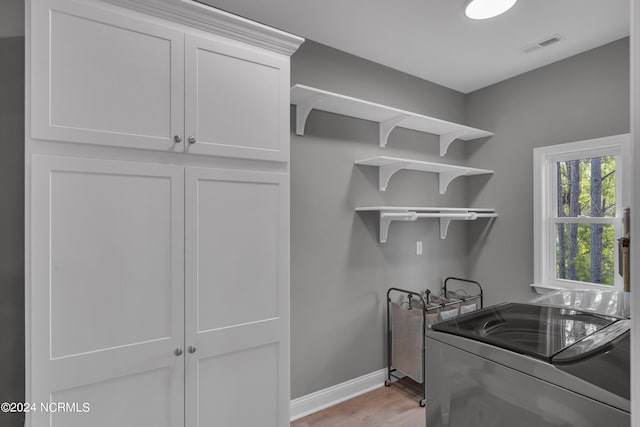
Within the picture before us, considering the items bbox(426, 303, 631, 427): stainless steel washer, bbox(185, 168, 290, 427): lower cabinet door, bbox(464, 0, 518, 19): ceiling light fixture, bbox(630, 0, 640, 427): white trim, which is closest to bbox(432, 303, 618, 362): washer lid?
bbox(426, 303, 631, 427): stainless steel washer

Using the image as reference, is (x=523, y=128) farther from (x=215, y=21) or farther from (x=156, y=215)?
(x=156, y=215)

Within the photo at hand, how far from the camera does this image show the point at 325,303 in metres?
2.53

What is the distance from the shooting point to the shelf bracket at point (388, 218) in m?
2.58

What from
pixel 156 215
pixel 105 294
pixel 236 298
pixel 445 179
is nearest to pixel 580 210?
pixel 445 179

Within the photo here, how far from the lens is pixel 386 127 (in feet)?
9.22

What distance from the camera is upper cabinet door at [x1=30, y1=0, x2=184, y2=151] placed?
1278 millimetres

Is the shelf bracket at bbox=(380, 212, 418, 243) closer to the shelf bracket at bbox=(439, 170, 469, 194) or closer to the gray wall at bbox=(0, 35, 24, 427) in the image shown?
the shelf bracket at bbox=(439, 170, 469, 194)

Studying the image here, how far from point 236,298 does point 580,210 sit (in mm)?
2839

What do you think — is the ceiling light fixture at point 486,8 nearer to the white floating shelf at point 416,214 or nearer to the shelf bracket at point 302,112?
the shelf bracket at point 302,112

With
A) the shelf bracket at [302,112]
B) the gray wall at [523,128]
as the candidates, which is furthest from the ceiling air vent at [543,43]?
the shelf bracket at [302,112]

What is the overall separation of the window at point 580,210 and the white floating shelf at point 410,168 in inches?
20.8

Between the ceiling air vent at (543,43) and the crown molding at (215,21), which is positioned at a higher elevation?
the ceiling air vent at (543,43)

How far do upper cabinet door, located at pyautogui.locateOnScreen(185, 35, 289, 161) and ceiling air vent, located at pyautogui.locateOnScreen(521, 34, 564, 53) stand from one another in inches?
77.3

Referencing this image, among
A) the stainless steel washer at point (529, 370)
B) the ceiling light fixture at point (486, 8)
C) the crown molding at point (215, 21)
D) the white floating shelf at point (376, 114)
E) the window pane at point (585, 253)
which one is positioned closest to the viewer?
the stainless steel washer at point (529, 370)
